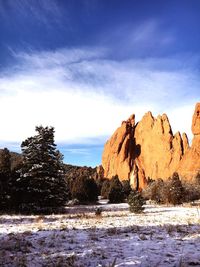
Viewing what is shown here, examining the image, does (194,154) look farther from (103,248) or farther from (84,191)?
(103,248)

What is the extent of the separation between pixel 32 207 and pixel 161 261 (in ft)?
70.9

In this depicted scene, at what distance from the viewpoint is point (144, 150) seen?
15738 centimetres

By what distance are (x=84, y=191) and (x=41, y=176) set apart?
31210mm

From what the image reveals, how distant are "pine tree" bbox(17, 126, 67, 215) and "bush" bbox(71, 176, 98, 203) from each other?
28.2m

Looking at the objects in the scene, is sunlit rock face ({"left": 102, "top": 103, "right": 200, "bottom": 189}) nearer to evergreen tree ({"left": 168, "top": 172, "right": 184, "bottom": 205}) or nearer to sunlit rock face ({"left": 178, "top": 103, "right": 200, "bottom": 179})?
sunlit rock face ({"left": 178, "top": 103, "right": 200, "bottom": 179})

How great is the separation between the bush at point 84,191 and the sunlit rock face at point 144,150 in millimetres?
78260

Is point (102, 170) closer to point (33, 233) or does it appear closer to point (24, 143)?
point (24, 143)

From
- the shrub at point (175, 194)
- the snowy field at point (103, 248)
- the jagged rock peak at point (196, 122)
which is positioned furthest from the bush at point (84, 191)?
the jagged rock peak at point (196, 122)

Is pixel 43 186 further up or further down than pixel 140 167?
A: further down

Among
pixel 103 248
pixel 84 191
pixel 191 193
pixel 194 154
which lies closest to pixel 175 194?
pixel 191 193

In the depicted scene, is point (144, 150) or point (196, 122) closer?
point (196, 122)

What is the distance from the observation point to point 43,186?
1179 inches

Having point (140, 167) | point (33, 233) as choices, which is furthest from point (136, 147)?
point (33, 233)

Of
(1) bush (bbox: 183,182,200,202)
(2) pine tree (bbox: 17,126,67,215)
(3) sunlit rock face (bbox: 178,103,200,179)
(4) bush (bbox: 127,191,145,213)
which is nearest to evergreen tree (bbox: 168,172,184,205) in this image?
(1) bush (bbox: 183,182,200,202)
